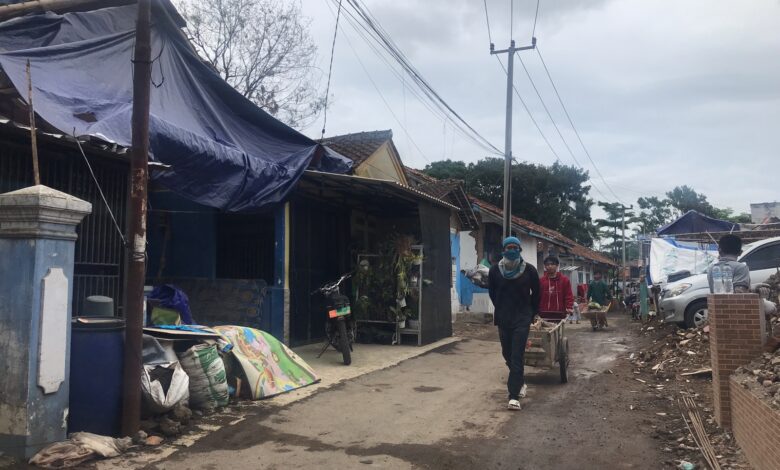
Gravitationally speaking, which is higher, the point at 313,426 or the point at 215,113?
the point at 215,113

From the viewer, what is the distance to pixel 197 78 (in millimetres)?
10273

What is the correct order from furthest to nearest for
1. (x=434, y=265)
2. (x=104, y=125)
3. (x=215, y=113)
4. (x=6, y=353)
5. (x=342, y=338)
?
(x=434, y=265) < (x=215, y=113) < (x=342, y=338) < (x=104, y=125) < (x=6, y=353)

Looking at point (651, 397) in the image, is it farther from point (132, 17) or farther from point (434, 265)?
point (132, 17)

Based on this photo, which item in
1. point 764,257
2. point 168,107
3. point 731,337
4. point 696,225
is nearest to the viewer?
point 731,337

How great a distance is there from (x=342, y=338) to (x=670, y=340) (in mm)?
6026

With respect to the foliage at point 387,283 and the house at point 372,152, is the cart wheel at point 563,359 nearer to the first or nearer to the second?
the foliage at point 387,283

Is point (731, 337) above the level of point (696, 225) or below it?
below

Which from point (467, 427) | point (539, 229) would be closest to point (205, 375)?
point (467, 427)

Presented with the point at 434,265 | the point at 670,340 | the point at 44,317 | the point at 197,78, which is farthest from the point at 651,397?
the point at 197,78

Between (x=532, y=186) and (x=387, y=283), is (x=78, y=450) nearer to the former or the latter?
(x=387, y=283)

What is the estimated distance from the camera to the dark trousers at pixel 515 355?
21.7 ft

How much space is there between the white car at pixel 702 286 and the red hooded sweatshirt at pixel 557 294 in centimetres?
422

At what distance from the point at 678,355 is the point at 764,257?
380 cm

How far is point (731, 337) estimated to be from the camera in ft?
17.9
